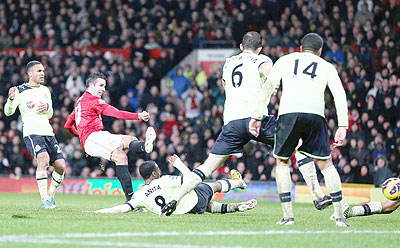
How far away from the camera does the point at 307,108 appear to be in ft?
29.6

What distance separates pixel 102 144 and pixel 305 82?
13.8 feet

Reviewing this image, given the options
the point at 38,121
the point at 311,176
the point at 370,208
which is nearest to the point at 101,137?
the point at 38,121

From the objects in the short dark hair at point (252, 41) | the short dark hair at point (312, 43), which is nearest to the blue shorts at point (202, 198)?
the short dark hair at point (252, 41)

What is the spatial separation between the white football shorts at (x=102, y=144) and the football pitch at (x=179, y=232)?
1953 mm

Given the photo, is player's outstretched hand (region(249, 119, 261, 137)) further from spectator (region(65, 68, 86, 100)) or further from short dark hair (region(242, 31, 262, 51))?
spectator (region(65, 68, 86, 100))

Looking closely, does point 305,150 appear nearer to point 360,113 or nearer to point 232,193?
point 232,193

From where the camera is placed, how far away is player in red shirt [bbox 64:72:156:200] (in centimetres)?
1195

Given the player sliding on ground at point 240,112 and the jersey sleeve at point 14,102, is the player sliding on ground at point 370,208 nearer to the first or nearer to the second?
the player sliding on ground at point 240,112

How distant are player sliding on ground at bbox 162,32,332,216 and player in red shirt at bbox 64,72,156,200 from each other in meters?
1.91

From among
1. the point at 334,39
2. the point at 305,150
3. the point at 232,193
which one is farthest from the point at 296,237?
the point at 334,39

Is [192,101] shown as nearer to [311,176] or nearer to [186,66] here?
[186,66]

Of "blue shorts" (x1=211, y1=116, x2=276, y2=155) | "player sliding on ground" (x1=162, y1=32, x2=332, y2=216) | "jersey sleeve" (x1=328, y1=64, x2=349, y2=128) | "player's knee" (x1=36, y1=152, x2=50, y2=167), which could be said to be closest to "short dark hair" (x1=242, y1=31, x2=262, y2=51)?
"player sliding on ground" (x1=162, y1=32, x2=332, y2=216)

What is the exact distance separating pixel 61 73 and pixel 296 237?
17250 mm

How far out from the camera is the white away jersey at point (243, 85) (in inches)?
395
